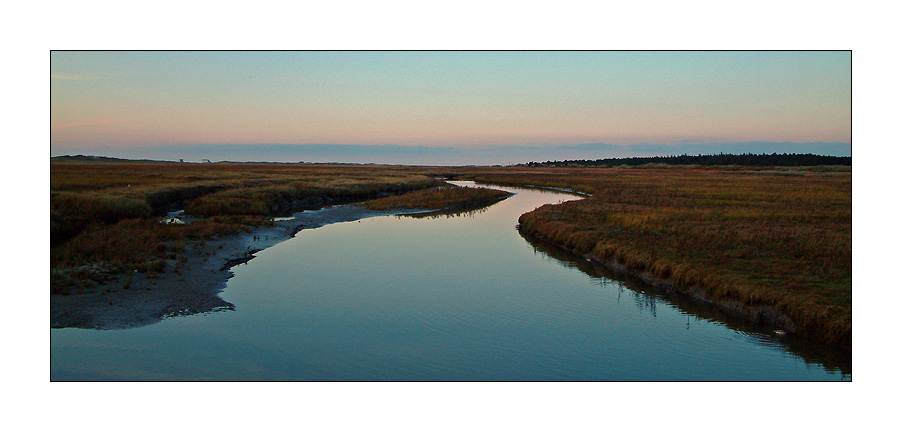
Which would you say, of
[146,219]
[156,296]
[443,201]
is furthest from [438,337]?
[443,201]

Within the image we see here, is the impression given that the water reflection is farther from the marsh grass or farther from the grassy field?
the marsh grass

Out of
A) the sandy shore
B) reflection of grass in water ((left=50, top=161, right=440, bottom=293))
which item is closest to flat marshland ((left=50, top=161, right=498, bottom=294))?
reflection of grass in water ((left=50, top=161, right=440, bottom=293))

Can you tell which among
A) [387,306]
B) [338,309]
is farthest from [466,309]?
[338,309]

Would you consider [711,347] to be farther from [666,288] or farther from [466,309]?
[466,309]

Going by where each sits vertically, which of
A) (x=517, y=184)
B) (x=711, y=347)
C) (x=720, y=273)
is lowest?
(x=711, y=347)

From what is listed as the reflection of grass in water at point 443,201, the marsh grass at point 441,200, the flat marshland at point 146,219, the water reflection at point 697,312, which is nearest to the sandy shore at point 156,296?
the flat marshland at point 146,219

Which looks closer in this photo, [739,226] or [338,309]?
[338,309]
